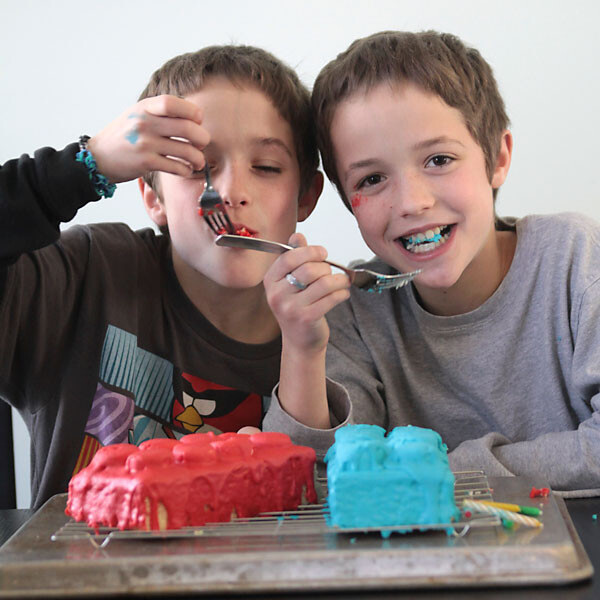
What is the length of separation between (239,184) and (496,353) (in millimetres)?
547

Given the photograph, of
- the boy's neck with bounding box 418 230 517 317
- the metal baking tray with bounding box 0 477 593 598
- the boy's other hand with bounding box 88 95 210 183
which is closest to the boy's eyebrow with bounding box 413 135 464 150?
the boy's neck with bounding box 418 230 517 317

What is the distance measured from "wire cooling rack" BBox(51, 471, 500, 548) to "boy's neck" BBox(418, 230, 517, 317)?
58 cm

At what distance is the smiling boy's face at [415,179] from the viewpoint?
1244 mm

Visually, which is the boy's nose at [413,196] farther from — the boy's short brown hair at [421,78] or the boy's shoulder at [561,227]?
the boy's shoulder at [561,227]

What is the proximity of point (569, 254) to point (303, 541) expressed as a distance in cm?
82

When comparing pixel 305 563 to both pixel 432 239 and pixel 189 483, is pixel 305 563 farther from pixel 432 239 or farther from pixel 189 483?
pixel 432 239

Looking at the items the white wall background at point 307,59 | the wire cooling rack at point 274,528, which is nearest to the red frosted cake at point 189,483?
the wire cooling rack at point 274,528

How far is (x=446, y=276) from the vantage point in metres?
1.29

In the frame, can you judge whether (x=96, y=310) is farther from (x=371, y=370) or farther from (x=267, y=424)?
(x=371, y=370)

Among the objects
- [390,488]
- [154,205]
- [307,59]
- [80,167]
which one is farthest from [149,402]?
[307,59]

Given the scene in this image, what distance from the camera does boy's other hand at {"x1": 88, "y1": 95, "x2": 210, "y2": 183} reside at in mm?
1068

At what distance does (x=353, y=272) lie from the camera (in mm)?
1196

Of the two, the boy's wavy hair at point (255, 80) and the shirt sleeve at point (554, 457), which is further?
the boy's wavy hair at point (255, 80)

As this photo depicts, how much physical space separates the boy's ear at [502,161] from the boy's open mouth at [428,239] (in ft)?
0.59
